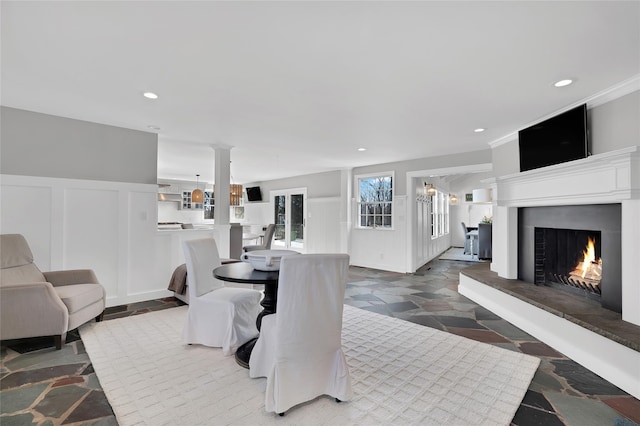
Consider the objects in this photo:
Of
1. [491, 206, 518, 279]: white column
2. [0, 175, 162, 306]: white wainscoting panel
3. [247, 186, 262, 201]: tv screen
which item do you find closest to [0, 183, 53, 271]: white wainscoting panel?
[0, 175, 162, 306]: white wainscoting panel

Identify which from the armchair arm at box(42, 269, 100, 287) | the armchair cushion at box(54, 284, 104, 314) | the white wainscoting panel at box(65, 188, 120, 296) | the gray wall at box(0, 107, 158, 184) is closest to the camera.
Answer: the armchair cushion at box(54, 284, 104, 314)

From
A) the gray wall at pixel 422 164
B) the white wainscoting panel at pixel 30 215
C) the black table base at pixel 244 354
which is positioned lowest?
the black table base at pixel 244 354

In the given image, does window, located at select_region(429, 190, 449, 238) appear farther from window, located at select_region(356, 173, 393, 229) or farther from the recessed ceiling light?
the recessed ceiling light

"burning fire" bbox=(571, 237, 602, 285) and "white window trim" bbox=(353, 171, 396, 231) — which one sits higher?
"white window trim" bbox=(353, 171, 396, 231)

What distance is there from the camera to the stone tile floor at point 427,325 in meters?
1.87

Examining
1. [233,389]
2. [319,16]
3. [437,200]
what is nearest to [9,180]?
[233,389]

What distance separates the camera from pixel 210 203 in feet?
36.9

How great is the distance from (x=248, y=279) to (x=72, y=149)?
3227 mm

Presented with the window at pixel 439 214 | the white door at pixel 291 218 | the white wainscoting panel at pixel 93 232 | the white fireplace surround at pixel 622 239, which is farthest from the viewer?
the white door at pixel 291 218

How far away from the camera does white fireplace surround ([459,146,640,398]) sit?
2328 millimetres

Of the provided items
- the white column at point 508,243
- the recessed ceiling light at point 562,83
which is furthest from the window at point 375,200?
the recessed ceiling light at point 562,83

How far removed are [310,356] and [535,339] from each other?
254 cm

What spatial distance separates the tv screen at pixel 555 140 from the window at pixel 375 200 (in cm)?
308

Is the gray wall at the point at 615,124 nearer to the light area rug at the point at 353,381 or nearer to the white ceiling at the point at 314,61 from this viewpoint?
the white ceiling at the point at 314,61
